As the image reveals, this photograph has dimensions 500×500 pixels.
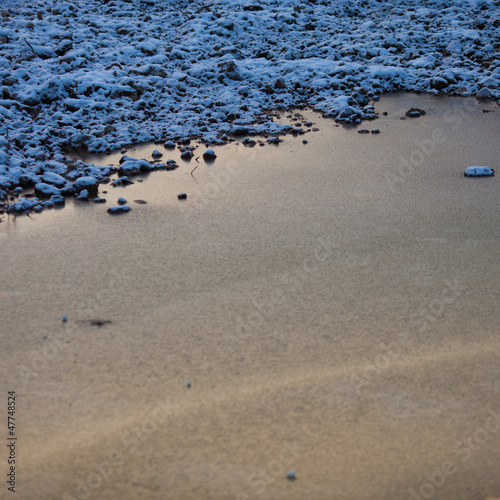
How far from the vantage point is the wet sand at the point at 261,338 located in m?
1.51

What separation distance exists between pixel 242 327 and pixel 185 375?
0.34 metres

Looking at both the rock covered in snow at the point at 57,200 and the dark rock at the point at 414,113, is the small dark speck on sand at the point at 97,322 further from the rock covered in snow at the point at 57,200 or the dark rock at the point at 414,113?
the dark rock at the point at 414,113

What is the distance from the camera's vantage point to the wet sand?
59.4 inches

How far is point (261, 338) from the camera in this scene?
203 centimetres

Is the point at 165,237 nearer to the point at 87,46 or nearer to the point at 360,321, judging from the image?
the point at 360,321

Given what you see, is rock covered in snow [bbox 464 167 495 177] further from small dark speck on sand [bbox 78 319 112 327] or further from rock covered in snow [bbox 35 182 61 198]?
rock covered in snow [bbox 35 182 61 198]

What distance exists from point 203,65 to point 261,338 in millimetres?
3790

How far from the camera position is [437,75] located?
497cm

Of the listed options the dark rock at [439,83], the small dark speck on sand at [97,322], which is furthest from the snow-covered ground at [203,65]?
the small dark speck on sand at [97,322]

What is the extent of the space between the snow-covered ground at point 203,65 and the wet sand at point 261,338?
0.88m

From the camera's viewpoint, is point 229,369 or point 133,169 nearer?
point 229,369

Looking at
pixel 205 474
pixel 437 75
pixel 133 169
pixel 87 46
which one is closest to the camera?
pixel 205 474

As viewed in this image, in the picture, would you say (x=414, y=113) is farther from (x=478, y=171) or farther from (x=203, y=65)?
(x=203, y=65)

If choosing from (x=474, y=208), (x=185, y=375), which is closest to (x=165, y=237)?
(x=185, y=375)
